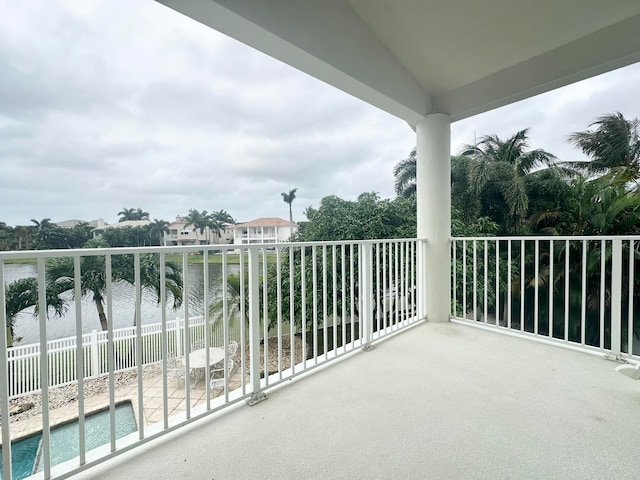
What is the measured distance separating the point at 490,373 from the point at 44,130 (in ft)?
39.3

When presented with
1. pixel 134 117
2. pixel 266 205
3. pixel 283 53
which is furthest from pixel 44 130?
pixel 283 53

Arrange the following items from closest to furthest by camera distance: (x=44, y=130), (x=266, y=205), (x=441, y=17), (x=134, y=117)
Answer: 1. (x=441, y=17)
2. (x=44, y=130)
3. (x=134, y=117)
4. (x=266, y=205)

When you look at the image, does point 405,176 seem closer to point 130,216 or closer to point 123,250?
point 130,216

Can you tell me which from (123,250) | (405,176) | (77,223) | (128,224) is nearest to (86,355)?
(128,224)

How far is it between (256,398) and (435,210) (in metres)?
2.58

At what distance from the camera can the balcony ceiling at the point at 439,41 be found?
6.28 feet

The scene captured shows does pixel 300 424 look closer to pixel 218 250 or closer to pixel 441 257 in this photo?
pixel 218 250

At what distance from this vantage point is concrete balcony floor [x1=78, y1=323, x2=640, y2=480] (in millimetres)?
1213

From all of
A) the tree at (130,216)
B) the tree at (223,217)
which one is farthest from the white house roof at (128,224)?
the tree at (223,217)

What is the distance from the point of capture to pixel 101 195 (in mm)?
8891

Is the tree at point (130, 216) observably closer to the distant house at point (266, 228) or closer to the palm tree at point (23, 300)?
the palm tree at point (23, 300)

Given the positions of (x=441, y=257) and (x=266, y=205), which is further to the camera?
(x=266, y=205)

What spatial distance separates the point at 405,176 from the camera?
10172 millimetres

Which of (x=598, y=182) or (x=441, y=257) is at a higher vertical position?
(x=598, y=182)
